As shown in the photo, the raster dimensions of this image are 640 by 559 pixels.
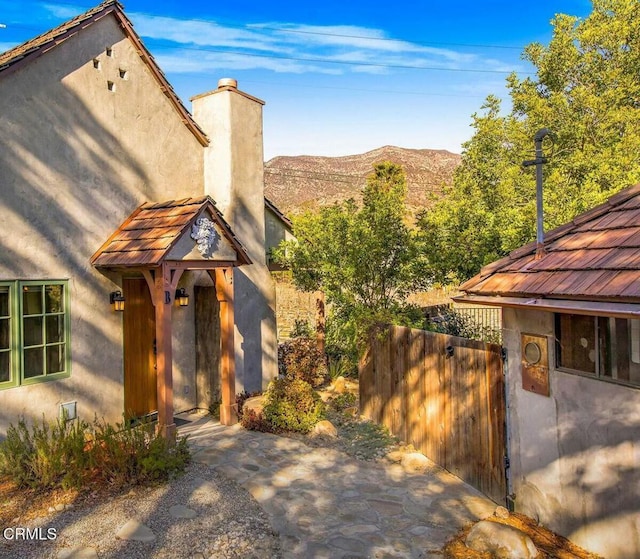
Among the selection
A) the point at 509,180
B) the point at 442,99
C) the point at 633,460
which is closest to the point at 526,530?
the point at 633,460

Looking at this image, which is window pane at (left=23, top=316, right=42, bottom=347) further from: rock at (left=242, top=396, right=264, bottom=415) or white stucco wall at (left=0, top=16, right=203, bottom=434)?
rock at (left=242, top=396, right=264, bottom=415)

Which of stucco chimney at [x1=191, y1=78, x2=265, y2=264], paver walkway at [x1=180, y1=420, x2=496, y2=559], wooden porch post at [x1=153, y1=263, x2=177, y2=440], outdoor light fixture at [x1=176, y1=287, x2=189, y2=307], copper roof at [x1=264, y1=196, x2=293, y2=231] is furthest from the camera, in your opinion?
copper roof at [x1=264, y1=196, x2=293, y2=231]

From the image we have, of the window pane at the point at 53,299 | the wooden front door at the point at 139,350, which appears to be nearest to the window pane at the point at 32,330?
the window pane at the point at 53,299

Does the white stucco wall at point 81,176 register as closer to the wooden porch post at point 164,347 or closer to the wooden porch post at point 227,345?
the wooden porch post at point 164,347

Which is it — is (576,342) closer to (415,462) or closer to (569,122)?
(415,462)

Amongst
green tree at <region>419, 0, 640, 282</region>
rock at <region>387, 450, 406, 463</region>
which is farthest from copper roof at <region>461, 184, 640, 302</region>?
green tree at <region>419, 0, 640, 282</region>

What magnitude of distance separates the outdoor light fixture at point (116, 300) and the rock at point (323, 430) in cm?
391

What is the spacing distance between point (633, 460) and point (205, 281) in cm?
791

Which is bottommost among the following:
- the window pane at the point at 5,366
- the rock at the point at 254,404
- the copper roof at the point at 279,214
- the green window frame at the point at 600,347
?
the rock at the point at 254,404

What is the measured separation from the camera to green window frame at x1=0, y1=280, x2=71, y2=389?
7.21m

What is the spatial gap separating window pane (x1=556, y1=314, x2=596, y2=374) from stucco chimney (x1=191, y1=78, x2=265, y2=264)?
6.76 meters

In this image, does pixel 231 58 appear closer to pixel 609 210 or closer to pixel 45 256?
pixel 45 256

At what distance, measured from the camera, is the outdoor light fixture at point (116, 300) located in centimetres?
855

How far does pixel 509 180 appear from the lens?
54.6 ft
